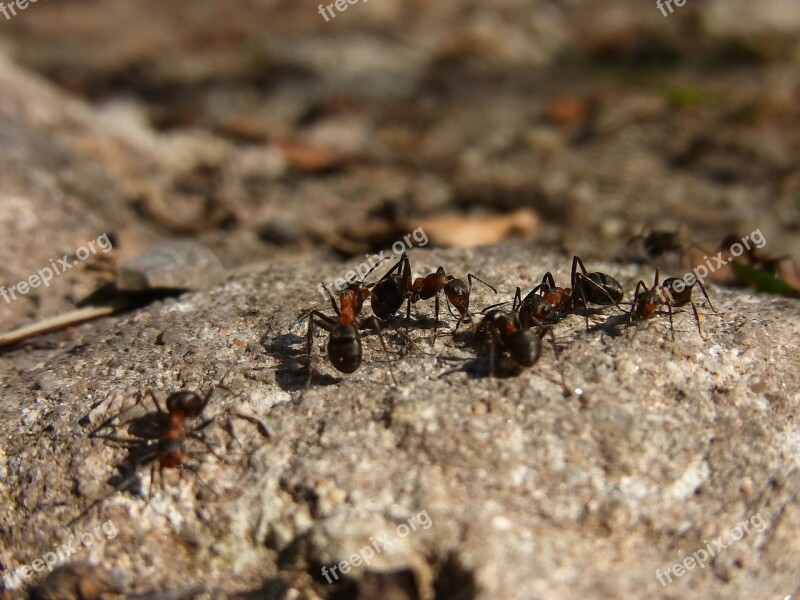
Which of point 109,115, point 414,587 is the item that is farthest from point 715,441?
point 109,115

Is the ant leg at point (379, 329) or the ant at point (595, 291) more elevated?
the ant leg at point (379, 329)

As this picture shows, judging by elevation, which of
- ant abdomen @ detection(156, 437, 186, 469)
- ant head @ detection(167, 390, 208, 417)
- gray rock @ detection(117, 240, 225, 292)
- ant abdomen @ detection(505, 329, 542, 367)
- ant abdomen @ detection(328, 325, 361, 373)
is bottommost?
ant abdomen @ detection(505, 329, 542, 367)

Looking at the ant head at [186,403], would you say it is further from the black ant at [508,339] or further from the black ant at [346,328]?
the black ant at [508,339]

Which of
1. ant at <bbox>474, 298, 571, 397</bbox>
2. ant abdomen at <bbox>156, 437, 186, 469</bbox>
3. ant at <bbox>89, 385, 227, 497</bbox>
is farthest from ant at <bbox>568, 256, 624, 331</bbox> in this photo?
ant abdomen at <bbox>156, 437, 186, 469</bbox>

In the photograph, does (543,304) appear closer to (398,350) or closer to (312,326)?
(398,350)

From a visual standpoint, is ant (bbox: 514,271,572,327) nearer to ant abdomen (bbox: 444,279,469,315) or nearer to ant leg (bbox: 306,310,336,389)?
ant abdomen (bbox: 444,279,469,315)

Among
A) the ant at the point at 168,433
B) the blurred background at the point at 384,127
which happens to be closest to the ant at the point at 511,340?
the ant at the point at 168,433

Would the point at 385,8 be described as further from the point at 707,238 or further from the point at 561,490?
the point at 561,490
